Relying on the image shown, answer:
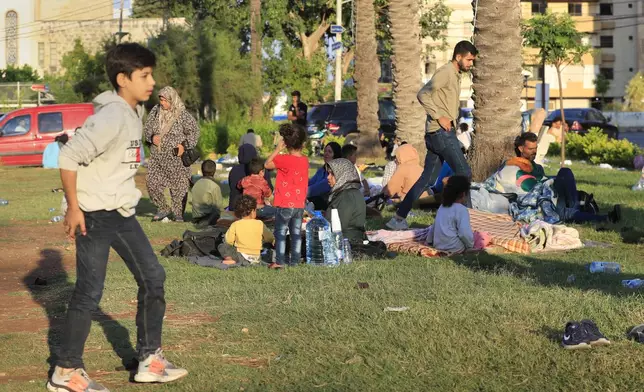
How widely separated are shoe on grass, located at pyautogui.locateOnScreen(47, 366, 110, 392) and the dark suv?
88.6 feet

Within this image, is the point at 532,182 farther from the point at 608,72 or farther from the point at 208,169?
the point at 608,72

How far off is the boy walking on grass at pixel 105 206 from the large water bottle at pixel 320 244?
4.66 metres

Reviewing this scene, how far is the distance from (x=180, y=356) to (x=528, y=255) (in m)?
5.33

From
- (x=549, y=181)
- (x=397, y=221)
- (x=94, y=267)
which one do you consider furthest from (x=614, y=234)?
(x=94, y=267)

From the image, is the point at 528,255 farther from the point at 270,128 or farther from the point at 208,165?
the point at 270,128

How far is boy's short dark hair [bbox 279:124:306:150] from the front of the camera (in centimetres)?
1102

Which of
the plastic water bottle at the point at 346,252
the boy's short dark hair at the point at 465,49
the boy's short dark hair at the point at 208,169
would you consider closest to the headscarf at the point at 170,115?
the boy's short dark hair at the point at 208,169

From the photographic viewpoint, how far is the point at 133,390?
6.39 meters

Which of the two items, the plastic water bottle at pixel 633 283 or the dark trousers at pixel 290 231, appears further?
the dark trousers at pixel 290 231

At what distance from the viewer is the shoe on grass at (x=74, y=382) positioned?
20.1ft

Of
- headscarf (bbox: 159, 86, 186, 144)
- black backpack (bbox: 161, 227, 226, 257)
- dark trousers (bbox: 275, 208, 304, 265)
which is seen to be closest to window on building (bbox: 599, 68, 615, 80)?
headscarf (bbox: 159, 86, 186, 144)

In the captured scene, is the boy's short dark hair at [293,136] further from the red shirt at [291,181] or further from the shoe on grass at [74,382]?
the shoe on grass at [74,382]

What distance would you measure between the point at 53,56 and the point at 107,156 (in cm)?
7490

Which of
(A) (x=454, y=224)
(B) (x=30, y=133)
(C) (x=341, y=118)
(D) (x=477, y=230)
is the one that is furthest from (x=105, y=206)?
(C) (x=341, y=118)
